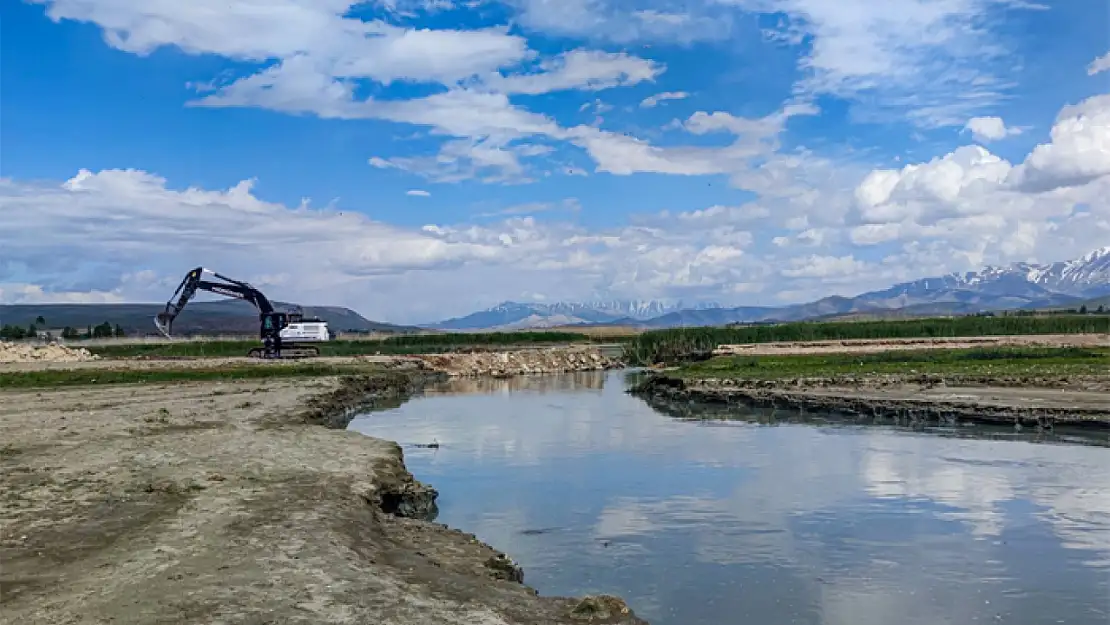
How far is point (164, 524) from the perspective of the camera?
14.6 metres

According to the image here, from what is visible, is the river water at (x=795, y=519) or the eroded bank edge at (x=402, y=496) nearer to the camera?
the eroded bank edge at (x=402, y=496)

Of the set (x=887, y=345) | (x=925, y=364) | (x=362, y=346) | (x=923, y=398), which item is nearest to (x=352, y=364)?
(x=362, y=346)

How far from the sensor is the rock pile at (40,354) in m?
77.5

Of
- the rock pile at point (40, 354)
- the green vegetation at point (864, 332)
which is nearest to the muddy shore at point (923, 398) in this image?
the green vegetation at point (864, 332)

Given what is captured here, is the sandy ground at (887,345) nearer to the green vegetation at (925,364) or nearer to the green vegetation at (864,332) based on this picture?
the green vegetation at (864,332)

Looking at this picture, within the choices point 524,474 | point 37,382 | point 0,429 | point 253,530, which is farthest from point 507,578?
point 37,382

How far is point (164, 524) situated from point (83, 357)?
76.3 m

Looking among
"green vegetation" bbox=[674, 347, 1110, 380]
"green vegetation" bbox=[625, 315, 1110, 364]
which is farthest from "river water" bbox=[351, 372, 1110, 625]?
"green vegetation" bbox=[625, 315, 1110, 364]

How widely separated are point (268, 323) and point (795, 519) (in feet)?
213

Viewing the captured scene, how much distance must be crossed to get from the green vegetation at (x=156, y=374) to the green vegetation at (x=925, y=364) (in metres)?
26.4

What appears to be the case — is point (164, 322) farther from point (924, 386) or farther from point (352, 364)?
point (924, 386)

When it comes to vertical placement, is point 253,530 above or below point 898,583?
above

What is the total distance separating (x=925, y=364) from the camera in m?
56.8

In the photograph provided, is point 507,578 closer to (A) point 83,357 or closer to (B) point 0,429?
(B) point 0,429
